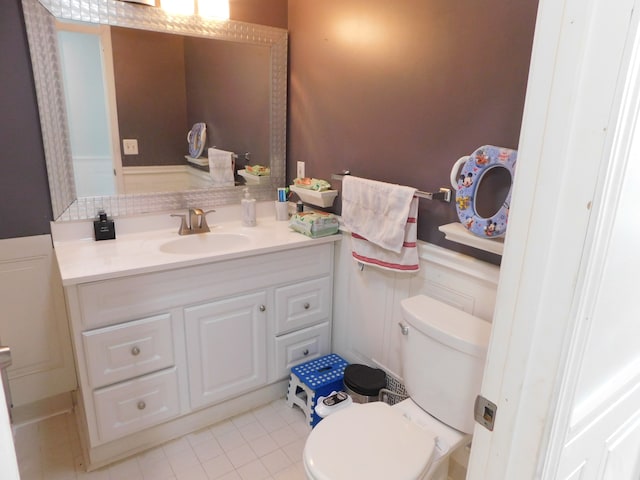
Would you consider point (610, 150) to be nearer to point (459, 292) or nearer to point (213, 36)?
point (459, 292)

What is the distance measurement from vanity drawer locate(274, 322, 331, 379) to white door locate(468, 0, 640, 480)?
4.66 ft

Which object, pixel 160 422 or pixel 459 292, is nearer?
pixel 459 292

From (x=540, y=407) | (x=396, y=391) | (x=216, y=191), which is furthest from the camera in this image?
(x=216, y=191)

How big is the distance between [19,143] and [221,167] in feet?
2.86

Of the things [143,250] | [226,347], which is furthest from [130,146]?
[226,347]

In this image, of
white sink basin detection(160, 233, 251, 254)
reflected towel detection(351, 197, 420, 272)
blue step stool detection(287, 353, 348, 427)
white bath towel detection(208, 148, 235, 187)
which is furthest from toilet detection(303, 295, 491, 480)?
white bath towel detection(208, 148, 235, 187)

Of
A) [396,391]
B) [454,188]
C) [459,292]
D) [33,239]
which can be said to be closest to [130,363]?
[33,239]

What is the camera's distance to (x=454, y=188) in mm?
1510

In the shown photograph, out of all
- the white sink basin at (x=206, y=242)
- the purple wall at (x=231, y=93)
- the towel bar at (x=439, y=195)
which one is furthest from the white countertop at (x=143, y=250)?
the towel bar at (x=439, y=195)

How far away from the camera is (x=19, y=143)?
1.70 meters

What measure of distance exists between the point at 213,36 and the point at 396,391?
1.90 meters

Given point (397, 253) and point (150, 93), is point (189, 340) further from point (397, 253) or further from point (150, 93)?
point (150, 93)

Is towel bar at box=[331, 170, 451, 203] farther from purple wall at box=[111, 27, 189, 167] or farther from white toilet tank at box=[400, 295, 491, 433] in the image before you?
purple wall at box=[111, 27, 189, 167]

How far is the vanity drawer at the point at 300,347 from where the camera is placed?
6.86 ft
